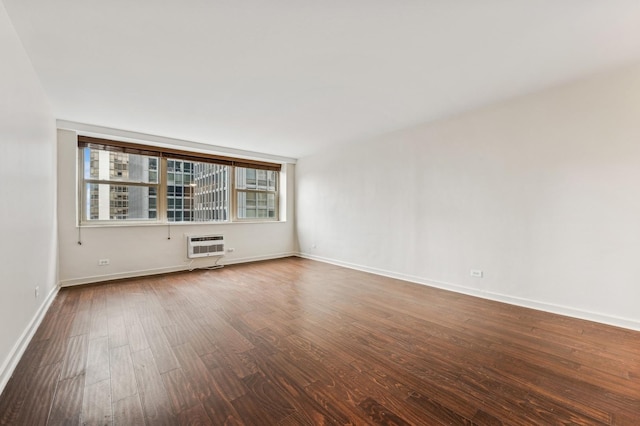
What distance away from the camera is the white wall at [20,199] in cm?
185

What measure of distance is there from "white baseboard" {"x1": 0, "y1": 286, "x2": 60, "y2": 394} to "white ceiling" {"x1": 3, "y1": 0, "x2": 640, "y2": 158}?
232 centimetres

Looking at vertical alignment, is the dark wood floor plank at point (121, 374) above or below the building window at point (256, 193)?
below

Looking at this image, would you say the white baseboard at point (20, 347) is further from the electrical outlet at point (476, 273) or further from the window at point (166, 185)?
the electrical outlet at point (476, 273)

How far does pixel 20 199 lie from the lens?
7.16ft

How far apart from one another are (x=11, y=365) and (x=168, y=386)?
3.84ft

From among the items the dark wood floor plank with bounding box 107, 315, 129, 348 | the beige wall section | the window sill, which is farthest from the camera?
the window sill

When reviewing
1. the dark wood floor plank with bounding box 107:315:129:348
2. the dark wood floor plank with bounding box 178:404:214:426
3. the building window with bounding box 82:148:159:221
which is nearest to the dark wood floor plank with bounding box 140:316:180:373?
the dark wood floor plank with bounding box 107:315:129:348

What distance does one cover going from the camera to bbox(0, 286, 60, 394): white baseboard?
180 cm

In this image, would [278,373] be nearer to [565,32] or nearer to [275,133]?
[565,32]

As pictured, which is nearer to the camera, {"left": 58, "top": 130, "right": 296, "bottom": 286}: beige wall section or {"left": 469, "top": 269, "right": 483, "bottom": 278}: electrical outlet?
{"left": 469, "top": 269, "right": 483, "bottom": 278}: electrical outlet

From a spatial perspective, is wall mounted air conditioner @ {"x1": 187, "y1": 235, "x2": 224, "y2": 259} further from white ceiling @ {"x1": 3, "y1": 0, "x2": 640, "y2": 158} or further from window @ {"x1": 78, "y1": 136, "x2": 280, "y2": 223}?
white ceiling @ {"x1": 3, "y1": 0, "x2": 640, "y2": 158}

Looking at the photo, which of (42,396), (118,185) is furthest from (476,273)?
(118,185)

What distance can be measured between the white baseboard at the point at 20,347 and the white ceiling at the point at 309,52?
2318 millimetres

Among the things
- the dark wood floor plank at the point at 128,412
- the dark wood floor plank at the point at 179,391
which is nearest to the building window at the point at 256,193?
the dark wood floor plank at the point at 179,391
